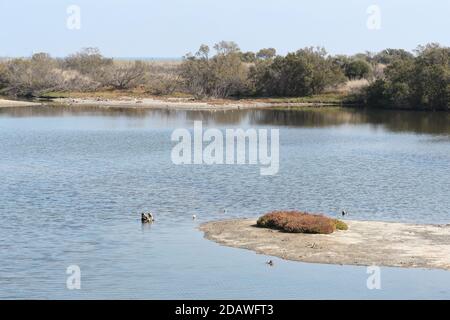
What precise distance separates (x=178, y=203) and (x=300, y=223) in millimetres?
10401

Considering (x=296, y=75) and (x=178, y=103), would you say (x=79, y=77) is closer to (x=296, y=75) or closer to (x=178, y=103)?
(x=178, y=103)

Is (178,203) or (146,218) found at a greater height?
(146,218)

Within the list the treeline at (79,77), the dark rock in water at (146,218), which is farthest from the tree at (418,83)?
the dark rock in water at (146,218)

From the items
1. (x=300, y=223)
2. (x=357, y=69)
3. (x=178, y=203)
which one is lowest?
(x=178, y=203)

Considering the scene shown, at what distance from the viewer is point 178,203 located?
153 feet

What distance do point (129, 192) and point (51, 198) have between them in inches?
196

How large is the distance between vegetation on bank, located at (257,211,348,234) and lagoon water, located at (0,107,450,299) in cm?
345

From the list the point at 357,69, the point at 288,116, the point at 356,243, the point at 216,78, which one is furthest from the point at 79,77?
the point at 356,243

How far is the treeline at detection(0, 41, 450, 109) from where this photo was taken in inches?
5394

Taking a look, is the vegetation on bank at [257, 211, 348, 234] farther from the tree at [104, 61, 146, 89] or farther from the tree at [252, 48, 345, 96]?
the tree at [104, 61, 146, 89]

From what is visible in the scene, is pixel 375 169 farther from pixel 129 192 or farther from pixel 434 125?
pixel 434 125

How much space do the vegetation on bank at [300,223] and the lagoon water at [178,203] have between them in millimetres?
3451

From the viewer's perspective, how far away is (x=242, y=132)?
8906cm

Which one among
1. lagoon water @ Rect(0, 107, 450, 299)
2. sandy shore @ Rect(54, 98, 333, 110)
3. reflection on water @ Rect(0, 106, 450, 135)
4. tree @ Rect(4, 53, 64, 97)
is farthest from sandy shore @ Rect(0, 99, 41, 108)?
lagoon water @ Rect(0, 107, 450, 299)
